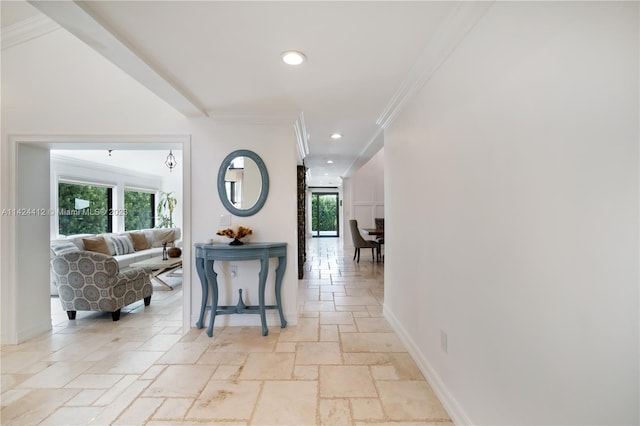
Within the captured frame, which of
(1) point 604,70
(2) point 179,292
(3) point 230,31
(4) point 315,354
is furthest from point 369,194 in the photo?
(1) point 604,70

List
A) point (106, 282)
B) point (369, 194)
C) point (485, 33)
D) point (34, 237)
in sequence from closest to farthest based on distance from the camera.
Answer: point (485, 33) → point (34, 237) → point (106, 282) → point (369, 194)

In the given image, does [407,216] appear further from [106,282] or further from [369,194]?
[369,194]

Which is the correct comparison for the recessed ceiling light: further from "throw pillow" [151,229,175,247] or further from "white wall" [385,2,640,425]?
"throw pillow" [151,229,175,247]

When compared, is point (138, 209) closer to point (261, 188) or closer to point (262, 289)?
point (261, 188)

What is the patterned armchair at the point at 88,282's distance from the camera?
Answer: 3.39 m

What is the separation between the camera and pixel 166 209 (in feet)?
27.4

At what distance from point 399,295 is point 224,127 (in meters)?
2.64

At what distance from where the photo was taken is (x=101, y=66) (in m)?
2.93

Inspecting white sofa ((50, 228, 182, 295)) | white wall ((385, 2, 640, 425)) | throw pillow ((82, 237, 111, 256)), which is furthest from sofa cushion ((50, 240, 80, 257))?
white wall ((385, 2, 640, 425))

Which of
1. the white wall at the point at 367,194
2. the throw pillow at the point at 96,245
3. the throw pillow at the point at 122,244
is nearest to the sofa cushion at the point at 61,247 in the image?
the throw pillow at the point at 96,245

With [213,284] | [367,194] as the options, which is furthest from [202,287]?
[367,194]

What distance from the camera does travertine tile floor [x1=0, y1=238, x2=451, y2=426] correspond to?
5.80 ft

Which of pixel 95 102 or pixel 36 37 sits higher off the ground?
pixel 36 37

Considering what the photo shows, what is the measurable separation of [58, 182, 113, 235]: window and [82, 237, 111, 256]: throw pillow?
2.31 ft
